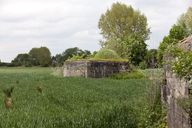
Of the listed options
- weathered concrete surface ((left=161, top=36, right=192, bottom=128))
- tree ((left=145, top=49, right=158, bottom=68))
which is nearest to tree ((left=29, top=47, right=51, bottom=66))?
tree ((left=145, top=49, right=158, bottom=68))

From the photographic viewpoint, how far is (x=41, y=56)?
8069cm

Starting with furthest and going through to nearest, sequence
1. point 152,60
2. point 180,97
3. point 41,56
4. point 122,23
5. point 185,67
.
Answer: point 41,56 → point 122,23 → point 152,60 → point 180,97 → point 185,67

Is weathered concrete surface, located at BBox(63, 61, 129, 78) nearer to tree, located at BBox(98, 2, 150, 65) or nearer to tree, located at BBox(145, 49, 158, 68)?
tree, located at BBox(145, 49, 158, 68)

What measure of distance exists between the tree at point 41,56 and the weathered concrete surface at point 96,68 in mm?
45624

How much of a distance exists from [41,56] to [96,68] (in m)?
48.1

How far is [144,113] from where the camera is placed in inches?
504

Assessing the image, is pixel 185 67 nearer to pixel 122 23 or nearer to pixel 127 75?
pixel 127 75

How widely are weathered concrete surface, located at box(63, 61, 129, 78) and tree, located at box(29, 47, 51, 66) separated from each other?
4562cm

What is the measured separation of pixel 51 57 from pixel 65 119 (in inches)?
2836

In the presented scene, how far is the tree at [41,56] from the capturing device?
265 ft

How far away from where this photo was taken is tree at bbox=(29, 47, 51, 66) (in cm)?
8069

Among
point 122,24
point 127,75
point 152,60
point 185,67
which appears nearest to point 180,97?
point 185,67

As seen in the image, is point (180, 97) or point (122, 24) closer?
point (180, 97)

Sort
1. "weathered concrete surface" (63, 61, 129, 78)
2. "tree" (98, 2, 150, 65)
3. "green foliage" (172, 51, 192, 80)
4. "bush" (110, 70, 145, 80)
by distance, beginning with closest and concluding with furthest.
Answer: "green foliage" (172, 51, 192, 80), "bush" (110, 70, 145, 80), "weathered concrete surface" (63, 61, 129, 78), "tree" (98, 2, 150, 65)
